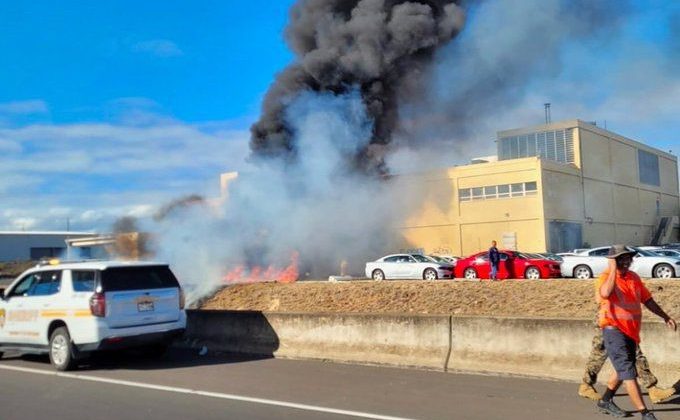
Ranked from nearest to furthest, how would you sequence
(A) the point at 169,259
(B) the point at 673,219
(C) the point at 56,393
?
(C) the point at 56,393
(A) the point at 169,259
(B) the point at 673,219

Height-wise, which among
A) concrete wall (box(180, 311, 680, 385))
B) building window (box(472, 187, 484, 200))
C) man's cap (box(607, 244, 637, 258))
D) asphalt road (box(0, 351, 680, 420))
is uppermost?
building window (box(472, 187, 484, 200))

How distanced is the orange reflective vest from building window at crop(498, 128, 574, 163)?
46.4 m

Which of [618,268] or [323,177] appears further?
[323,177]

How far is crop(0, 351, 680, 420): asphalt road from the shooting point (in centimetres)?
643

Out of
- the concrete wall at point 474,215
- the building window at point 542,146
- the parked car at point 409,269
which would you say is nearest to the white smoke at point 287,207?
the parked car at point 409,269

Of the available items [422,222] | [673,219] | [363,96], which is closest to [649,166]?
[673,219]

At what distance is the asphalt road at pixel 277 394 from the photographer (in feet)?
21.1

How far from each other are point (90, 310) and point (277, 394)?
341cm

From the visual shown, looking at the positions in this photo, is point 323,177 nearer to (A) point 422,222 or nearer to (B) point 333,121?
(B) point 333,121

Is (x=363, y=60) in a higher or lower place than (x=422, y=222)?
higher

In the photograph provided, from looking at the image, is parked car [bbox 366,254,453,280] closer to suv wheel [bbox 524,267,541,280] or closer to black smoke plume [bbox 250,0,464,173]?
suv wheel [bbox 524,267,541,280]

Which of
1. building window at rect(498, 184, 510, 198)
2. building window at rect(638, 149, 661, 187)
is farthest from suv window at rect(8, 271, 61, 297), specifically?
building window at rect(638, 149, 661, 187)

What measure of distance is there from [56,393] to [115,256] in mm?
22555

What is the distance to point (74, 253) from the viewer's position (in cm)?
4706
